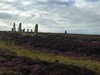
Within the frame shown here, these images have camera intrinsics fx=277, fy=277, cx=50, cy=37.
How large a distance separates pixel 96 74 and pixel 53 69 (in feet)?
15.7

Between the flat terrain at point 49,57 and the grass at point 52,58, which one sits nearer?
the flat terrain at point 49,57

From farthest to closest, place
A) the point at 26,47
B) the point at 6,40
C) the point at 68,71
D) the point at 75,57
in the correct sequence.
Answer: the point at 6,40 → the point at 26,47 → the point at 75,57 → the point at 68,71

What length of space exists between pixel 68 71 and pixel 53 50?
18986 millimetres

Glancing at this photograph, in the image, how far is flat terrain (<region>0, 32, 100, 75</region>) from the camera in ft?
98.4

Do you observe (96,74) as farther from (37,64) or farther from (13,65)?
(13,65)

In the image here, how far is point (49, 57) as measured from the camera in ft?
140

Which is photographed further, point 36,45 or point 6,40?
point 6,40

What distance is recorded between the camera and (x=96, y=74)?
1203 inches

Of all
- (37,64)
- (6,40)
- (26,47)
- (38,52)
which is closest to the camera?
(37,64)

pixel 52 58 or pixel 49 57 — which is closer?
pixel 52 58

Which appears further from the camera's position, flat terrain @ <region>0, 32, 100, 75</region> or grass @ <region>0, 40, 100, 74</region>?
grass @ <region>0, 40, 100, 74</region>

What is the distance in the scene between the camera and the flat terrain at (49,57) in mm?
29984

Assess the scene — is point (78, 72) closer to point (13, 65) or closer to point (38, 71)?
point (38, 71)

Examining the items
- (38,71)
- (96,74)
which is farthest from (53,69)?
(96,74)
